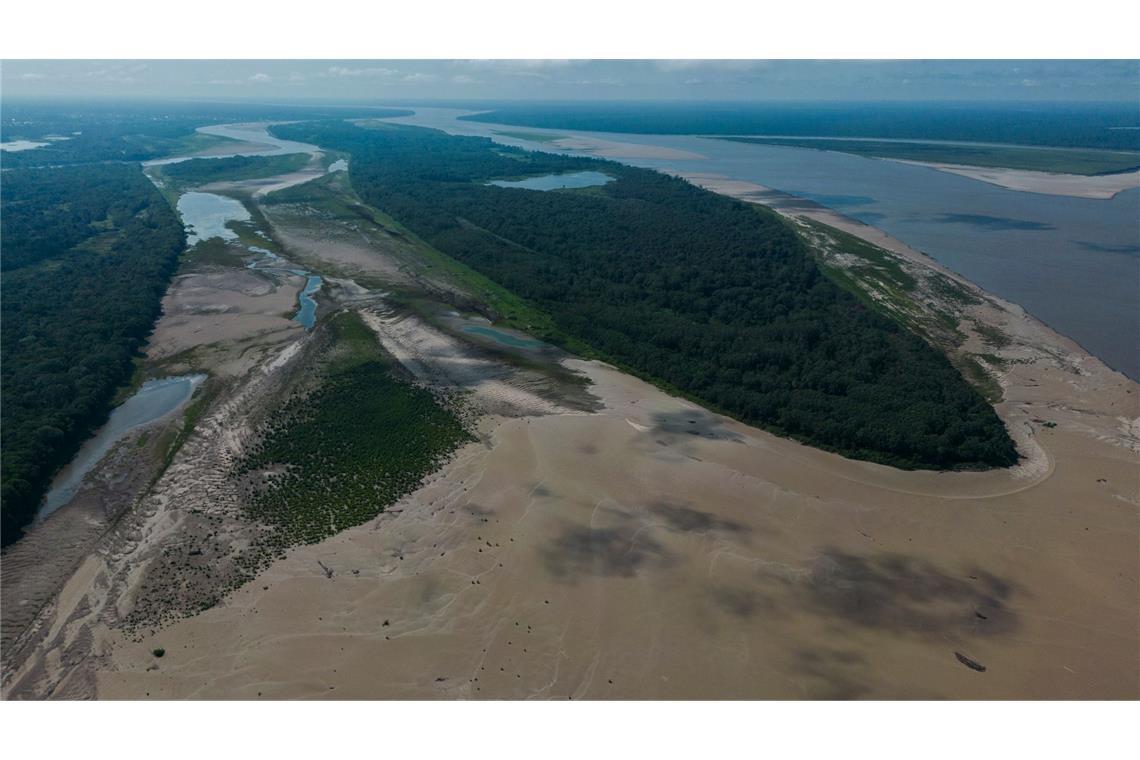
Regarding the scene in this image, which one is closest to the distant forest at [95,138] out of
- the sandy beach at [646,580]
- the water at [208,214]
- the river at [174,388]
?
the water at [208,214]

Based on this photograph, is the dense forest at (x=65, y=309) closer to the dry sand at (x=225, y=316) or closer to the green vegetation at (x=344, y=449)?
the dry sand at (x=225, y=316)

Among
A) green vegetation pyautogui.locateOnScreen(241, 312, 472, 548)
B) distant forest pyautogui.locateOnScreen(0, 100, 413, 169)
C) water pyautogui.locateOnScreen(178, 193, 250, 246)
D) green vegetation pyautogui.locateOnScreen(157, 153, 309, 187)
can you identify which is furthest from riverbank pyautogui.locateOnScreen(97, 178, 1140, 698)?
distant forest pyautogui.locateOnScreen(0, 100, 413, 169)

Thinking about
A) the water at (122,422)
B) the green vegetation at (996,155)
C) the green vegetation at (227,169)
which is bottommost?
the water at (122,422)

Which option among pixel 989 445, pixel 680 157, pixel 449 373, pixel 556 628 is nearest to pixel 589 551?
pixel 556 628

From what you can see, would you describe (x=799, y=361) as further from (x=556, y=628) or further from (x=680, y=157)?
(x=680, y=157)

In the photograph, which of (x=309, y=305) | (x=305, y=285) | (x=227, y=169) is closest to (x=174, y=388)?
(x=309, y=305)

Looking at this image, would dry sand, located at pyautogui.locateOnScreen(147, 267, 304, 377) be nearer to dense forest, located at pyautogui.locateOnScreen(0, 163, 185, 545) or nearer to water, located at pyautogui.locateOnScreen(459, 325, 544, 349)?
dense forest, located at pyautogui.locateOnScreen(0, 163, 185, 545)
